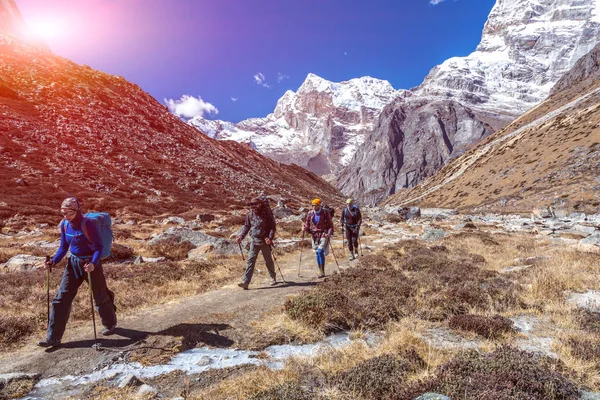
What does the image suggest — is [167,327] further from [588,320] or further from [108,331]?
[588,320]

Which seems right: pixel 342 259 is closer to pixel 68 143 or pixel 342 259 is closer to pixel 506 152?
pixel 68 143

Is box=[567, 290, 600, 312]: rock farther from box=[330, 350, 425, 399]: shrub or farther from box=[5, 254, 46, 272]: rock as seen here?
box=[5, 254, 46, 272]: rock

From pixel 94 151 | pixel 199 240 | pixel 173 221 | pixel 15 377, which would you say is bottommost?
pixel 15 377

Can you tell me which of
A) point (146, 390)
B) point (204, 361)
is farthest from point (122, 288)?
point (146, 390)

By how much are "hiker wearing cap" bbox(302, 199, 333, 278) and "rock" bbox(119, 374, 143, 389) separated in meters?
7.85

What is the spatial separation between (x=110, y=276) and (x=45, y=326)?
427cm

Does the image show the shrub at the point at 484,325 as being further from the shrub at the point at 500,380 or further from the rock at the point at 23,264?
the rock at the point at 23,264

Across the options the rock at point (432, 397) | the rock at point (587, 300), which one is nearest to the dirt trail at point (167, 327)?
the rock at point (432, 397)

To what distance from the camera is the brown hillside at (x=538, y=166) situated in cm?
4509

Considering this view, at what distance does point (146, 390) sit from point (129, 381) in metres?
0.39

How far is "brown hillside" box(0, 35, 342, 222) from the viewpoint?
35812 mm

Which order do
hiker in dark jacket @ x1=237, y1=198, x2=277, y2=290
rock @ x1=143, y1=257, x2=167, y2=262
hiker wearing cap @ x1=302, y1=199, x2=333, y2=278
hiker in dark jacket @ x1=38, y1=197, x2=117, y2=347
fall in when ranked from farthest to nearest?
rock @ x1=143, y1=257, x2=167, y2=262 → hiker wearing cap @ x1=302, y1=199, x2=333, y2=278 → hiker in dark jacket @ x1=237, y1=198, x2=277, y2=290 → hiker in dark jacket @ x1=38, y1=197, x2=117, y2=347

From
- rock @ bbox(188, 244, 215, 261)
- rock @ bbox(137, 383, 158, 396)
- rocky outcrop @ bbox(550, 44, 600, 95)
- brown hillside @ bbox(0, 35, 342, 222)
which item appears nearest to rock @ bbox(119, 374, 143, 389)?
rock @ bbox(137, 383, 158, 396)

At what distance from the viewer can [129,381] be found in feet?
15.5
